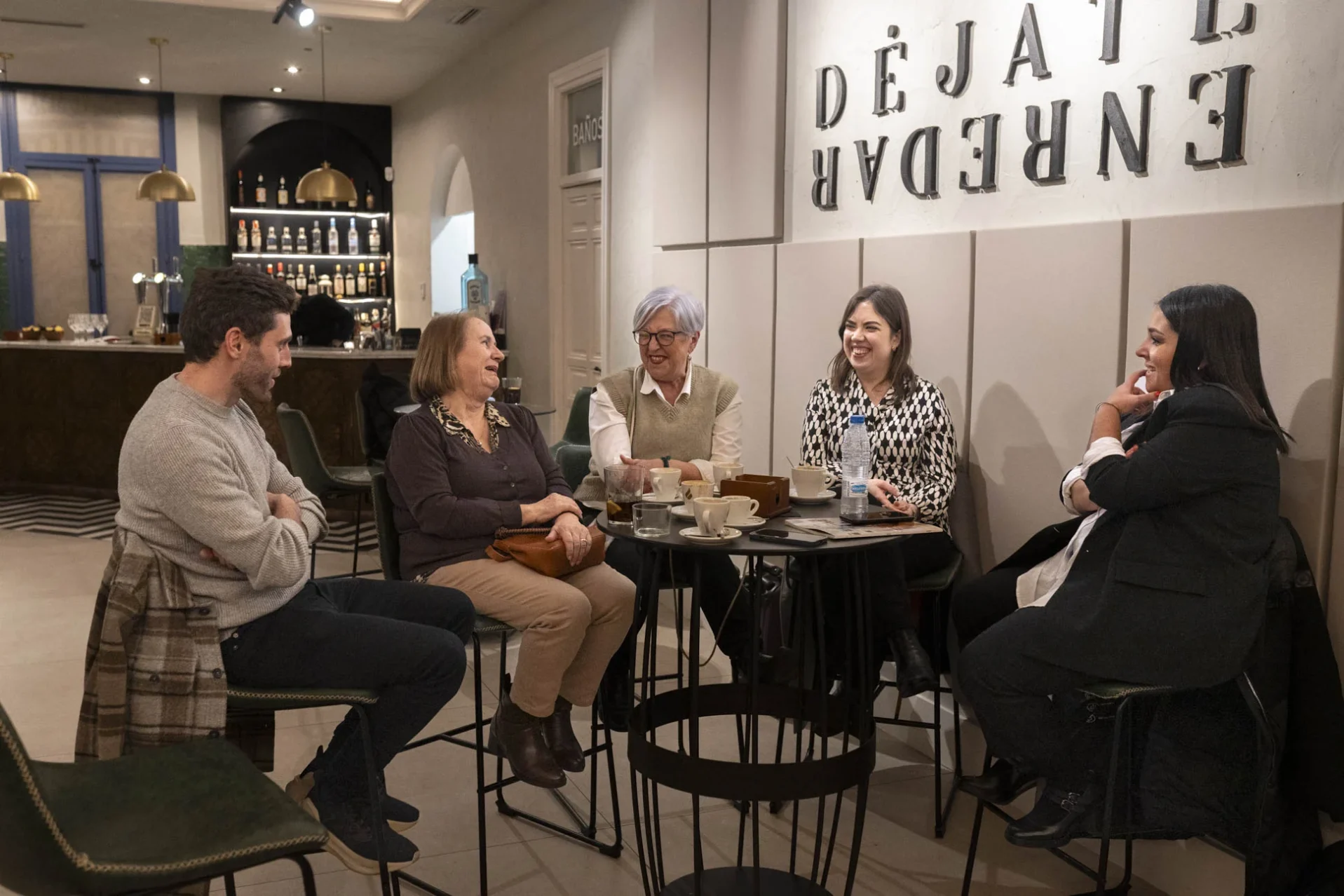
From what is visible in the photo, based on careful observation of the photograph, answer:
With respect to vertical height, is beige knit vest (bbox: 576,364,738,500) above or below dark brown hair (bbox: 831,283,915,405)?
below

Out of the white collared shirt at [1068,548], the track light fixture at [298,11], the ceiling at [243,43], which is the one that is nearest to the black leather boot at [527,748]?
the white collared shirt at [1068,548]

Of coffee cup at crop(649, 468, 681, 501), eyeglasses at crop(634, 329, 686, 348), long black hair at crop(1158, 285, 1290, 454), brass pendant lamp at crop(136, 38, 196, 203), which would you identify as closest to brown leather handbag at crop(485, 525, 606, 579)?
coffee cup at crop(649, 468, 681, 501)

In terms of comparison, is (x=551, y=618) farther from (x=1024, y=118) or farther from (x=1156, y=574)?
(x=1024, y=118)

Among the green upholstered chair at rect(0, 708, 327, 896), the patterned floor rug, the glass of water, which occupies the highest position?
the glass of water

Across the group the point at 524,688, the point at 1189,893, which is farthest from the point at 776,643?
the point at 1189,893

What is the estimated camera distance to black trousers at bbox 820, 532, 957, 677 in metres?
3.19

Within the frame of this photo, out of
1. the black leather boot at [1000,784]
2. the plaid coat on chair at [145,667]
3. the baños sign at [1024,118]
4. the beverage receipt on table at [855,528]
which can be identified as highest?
the baños sign at [1024,118]

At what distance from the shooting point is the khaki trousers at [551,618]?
2.86 meters

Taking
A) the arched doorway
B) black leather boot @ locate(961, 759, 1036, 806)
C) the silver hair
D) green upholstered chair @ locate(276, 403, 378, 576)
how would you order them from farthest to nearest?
the arched doorway < green upholstered chair @ locate(276, 403, 378, 576) < the silver hair < black leather boot @ locate(961, 759, 1036, 806)

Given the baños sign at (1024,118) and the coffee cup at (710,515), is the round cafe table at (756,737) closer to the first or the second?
the coffee cup at (710,515)

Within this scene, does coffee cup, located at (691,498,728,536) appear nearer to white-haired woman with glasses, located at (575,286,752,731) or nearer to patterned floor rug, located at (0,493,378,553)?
white-haired woman with glasses, located at (575,286,752,731)

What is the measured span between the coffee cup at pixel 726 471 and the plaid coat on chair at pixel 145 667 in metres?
1.24

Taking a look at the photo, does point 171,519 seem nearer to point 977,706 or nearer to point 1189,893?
point 977,706

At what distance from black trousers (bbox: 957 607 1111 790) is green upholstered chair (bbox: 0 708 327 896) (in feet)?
4.95
